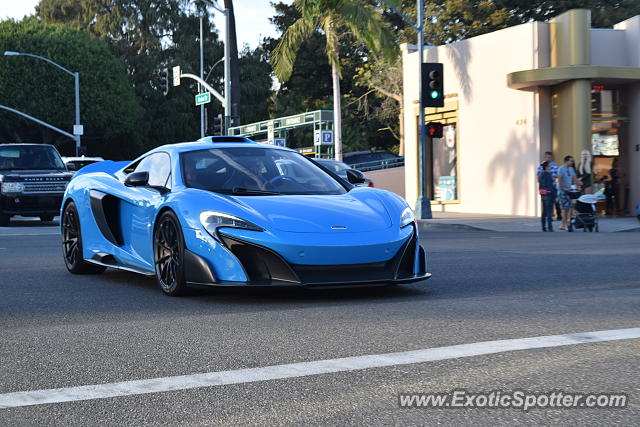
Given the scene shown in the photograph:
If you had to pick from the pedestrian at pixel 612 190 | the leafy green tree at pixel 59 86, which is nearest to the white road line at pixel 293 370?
the pedestrian at pixel 612 190

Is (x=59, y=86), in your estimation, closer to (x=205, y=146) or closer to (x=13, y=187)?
(x=13, y=187)

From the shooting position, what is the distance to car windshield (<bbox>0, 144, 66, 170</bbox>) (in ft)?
74.5

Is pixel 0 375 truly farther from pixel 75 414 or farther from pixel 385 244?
pixel 385 244

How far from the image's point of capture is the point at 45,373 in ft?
17.1

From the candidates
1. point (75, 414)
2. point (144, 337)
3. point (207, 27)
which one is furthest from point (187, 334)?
point (207, 27)

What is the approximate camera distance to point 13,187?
21812 millimetres

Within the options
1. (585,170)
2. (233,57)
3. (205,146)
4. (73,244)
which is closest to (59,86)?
(233,57)

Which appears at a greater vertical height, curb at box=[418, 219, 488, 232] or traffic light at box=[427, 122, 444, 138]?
traffic light at box=[427, 122, 444, 138]

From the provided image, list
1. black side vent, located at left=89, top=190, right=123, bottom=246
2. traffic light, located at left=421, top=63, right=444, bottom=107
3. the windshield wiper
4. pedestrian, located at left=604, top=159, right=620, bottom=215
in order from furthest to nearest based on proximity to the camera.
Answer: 1. pedestrian, located at left=604, top=159, right=620, bottom=215
2. traffic light, located at left=421, top=63, right=444, bottom=107
3. black side vent, located at left=89, top=190, right=123, bottom=246
4. the windshield wiper

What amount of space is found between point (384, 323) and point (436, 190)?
89.5ft

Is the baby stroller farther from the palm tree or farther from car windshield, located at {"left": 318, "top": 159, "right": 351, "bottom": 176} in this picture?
the palm tree

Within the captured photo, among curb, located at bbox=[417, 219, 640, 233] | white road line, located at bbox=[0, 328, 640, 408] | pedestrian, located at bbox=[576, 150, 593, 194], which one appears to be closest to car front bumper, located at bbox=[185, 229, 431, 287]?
white road line, located at bbox=[0, 328, 640, 408]

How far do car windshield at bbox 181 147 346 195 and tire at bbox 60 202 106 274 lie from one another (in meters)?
2.03

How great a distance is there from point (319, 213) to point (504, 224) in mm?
16958
